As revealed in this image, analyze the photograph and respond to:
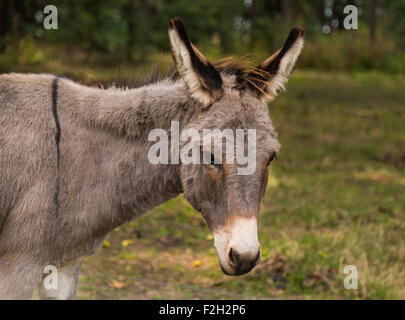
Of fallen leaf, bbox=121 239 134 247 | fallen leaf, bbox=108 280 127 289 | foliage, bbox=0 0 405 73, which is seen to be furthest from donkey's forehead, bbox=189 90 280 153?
foliage, bbox=0 0 405 73

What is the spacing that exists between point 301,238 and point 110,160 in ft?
12.1

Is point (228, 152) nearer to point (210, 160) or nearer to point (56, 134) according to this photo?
point (210, 160)

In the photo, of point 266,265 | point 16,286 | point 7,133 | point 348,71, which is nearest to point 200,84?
point 7,133

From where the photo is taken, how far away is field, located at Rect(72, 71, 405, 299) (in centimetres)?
530

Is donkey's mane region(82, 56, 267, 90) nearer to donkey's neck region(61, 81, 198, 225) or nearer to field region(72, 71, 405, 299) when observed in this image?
donkey's neck region(61, 81, 198, 225)

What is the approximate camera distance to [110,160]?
128 inches

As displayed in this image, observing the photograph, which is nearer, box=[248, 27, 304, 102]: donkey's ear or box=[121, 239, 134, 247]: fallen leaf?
box=[248, 27, 304, 102]: donkey's ear

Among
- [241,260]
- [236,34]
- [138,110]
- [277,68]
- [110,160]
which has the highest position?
[236,34]

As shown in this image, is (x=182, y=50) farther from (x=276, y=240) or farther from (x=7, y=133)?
(x=276, y=240)

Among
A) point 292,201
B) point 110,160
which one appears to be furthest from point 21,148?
point 292,201

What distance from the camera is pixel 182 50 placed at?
2879 mm

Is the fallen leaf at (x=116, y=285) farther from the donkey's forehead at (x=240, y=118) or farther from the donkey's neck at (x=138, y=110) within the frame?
the donkey's forehead at (x=240, y=118)

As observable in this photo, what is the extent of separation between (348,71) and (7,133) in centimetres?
1724

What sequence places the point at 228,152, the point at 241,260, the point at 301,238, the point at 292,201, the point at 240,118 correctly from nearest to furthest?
1. the point at 241,260
2. the point at 228,152
3. the point at 240,118
4. the point at 301,238
5. the point at 292,201
